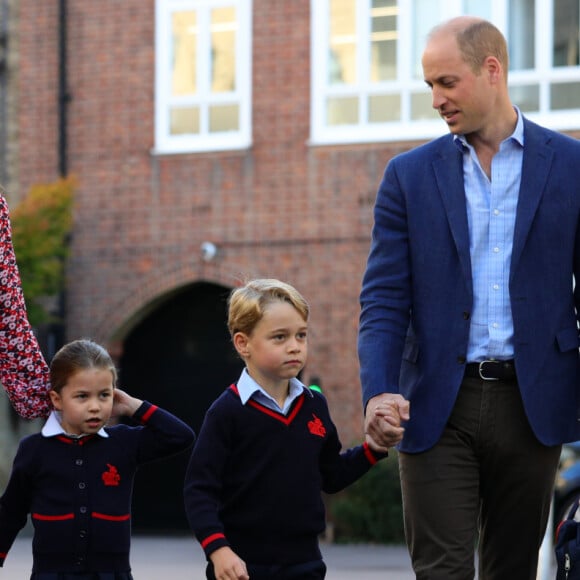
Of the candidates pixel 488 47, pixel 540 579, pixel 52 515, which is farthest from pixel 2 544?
pixel 540 579

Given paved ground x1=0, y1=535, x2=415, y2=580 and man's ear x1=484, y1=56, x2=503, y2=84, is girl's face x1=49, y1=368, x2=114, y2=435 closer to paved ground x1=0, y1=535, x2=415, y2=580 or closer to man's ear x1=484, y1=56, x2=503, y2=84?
man's ear x1=484, y1=56, x2=503, y2=84

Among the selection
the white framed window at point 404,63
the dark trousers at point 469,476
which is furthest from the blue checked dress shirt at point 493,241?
the white framed window at point 404,63

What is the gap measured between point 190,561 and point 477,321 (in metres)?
9.48

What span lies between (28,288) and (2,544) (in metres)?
10.9

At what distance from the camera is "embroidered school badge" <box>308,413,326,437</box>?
523 cm

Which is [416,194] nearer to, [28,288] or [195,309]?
[28,288]

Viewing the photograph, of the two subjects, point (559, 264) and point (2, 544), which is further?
point (2, 544)

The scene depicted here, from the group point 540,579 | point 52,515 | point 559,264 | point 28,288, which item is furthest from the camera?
point 28,288

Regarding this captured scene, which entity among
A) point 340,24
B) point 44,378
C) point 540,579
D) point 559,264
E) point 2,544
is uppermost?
point 340,24

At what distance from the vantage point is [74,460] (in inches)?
217

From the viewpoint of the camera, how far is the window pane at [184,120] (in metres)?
17.1

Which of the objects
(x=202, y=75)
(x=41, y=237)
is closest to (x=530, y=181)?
(x=41, y=237)

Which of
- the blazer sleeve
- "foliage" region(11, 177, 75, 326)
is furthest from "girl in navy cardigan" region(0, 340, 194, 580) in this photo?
"foliage" region(11, 177, 75, 326)

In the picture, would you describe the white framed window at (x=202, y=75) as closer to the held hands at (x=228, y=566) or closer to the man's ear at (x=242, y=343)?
the man's ear at (x=242, y=343)
